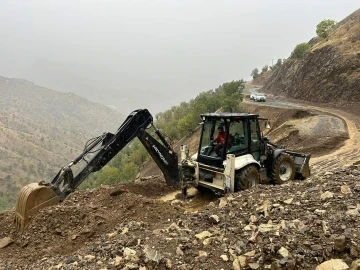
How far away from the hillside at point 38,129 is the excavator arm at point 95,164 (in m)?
48.7

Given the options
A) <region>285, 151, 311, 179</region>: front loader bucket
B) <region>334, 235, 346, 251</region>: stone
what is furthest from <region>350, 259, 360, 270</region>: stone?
<region>285, 151, 311, 179</region>: front loader bucket

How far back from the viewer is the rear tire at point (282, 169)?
9.15m

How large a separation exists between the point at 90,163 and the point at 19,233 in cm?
178

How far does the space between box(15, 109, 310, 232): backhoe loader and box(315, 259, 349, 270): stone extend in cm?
402

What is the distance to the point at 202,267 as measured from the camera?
171 inches

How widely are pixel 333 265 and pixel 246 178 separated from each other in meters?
4.25

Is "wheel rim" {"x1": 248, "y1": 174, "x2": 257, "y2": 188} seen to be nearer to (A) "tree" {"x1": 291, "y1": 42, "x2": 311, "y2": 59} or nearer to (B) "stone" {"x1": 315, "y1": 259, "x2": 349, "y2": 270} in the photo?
(B) "stone" {"x1": 315, "y1": 259, "x2": 349, "y2": 270}

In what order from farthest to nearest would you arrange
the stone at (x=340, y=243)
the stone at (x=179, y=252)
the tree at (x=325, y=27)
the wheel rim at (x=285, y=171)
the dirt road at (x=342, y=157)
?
1. the tree at (x=325, y=27)
2. the dirt road at (x=342, y=157)
3. the wheel rim at (x=285, y=171)
4. the stone at (x=179, y=252)
5. the stone at (x=340, y=243)

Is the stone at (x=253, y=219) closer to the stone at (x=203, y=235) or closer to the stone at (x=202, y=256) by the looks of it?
the stone at (x=203, y=235)

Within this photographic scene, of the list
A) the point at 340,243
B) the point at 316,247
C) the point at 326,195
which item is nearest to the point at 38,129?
the point at 326,195

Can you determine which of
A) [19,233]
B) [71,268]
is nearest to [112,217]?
[19,233]

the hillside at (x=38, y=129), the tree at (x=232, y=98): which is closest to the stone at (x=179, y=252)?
the tree at (x=232, y=98)

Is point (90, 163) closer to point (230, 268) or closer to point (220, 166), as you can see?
point (220, 166)

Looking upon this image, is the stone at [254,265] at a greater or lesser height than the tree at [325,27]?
lesser
